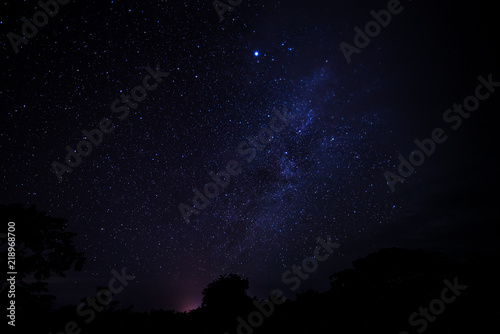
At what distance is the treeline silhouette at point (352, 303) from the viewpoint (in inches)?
292

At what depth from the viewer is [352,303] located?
999 centimetres

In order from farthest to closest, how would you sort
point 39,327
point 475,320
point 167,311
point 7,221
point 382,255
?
1. point 382,255
2. point 167,311
3. point 475,320
4. point 7,221
5. point 39,327

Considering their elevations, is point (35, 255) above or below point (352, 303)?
above

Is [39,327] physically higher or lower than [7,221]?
lower

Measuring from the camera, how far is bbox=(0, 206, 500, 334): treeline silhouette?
7.42m

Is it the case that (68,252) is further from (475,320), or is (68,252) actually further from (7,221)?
(475,320)

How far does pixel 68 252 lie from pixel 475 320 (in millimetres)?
13453

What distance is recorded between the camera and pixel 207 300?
71.1 feet

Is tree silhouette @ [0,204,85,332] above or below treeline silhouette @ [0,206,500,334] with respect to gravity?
above

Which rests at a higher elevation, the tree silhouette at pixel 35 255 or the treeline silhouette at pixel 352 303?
the tree silhouette at pixel 35 255

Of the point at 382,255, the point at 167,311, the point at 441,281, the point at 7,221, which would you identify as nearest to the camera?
the point at 7,221

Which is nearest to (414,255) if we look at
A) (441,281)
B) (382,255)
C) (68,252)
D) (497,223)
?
(382,255)

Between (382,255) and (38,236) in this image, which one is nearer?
(38,236)

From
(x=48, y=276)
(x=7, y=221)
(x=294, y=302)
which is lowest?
(x=294, y=302)
